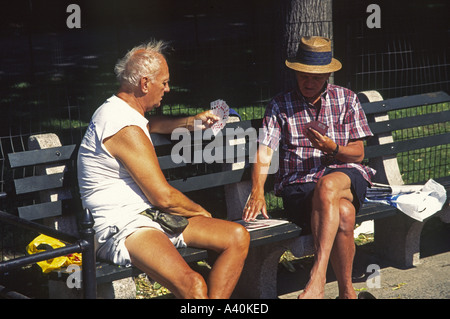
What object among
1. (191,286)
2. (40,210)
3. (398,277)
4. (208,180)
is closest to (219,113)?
(208,180)

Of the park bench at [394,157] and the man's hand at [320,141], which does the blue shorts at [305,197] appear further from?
the park bench at [394,157]

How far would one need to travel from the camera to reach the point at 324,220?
4.18 metres

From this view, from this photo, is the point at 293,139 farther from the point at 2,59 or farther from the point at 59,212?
the point at 2,59

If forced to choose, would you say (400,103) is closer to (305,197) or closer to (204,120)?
(305,197)

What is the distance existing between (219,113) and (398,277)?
173cm

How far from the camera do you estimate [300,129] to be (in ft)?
15.1

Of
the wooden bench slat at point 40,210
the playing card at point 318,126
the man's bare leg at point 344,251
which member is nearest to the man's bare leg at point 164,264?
the wooden bench slat at point 40,210

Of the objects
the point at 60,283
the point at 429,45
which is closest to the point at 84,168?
the point at 60,283

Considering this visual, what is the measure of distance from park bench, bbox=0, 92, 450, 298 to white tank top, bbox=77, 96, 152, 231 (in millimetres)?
295

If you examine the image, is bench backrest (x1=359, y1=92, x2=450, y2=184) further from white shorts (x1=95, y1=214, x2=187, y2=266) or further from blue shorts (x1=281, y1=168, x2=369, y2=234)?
white shorts (x1=95, y1=214, x2=187, y2=266)

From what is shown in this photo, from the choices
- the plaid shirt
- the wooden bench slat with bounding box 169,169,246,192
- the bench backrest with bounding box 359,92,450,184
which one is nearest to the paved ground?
the bench backrest with bounding box 359,92,450,184

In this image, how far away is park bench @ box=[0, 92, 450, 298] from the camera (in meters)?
4.20

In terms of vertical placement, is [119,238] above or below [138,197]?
below

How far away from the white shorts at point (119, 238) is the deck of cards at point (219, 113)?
0.99 metres
